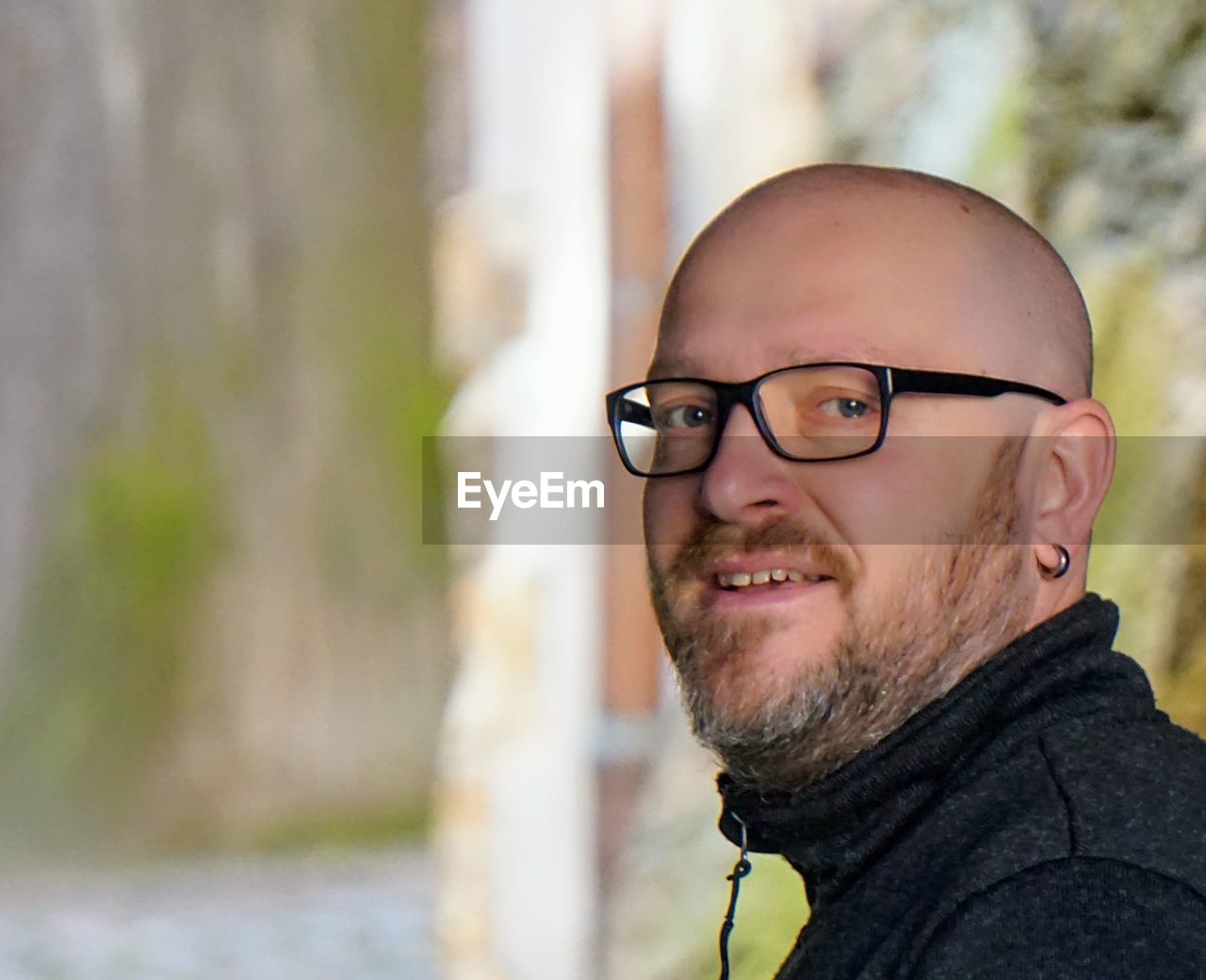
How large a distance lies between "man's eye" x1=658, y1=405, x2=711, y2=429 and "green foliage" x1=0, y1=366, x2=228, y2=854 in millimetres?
3828

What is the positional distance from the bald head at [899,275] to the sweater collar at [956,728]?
0.14 meters

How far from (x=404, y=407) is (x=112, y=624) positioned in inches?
40.7

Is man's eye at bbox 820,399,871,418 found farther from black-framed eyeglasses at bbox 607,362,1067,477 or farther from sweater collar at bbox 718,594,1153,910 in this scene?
sweater collar at bbox 718,594,1153,910

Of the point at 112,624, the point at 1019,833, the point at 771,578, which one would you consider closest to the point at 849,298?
the point at 771,578

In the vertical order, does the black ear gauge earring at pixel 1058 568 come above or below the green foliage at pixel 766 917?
above

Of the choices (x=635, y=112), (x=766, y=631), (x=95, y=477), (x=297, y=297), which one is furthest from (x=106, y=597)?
(x=766, y=631)

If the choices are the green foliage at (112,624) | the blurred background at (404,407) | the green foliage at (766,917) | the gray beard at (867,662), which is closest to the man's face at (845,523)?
the gray beard at (867,662)

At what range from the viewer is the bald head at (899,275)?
0.75m

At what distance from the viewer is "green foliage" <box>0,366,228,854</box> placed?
4.34 metres

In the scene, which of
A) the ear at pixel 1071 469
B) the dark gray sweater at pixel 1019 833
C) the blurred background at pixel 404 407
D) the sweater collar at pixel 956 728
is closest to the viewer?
the dark gray sweater at pixel 1019 833

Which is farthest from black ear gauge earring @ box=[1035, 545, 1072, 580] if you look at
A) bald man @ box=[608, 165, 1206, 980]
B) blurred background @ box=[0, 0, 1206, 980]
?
blurred background @ box=[0, 0, 1206, 980]

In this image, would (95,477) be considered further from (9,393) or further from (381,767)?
(381,767)

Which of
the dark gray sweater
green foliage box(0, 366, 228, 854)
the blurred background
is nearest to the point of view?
the dark gray sweater

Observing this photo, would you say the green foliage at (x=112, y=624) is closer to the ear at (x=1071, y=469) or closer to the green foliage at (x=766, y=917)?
the green foliage at (x=766, y=917)
